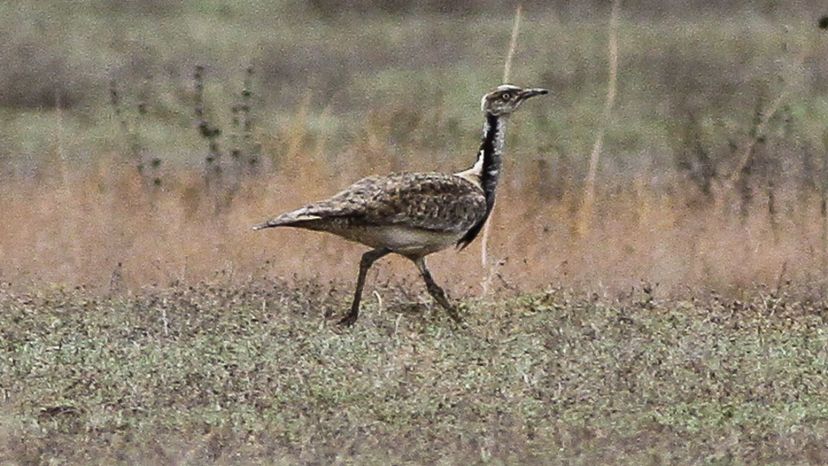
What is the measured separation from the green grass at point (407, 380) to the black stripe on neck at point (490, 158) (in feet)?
1.60

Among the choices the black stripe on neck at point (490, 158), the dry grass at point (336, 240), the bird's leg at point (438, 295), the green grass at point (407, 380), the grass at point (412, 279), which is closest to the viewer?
the green grass at point (407, 380)

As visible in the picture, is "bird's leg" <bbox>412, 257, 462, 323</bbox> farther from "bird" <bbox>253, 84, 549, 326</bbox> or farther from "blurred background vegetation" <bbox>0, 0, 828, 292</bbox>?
"blurred background vegetation" <bbox>0, 0, 828, 292</bbox>

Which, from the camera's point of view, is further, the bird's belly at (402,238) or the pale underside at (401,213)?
the bird's belly at (402,238)

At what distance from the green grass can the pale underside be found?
1.10 ft

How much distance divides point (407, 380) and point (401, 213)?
157 centimetres

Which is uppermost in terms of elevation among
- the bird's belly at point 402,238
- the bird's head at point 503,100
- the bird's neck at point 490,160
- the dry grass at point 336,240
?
the bird's head at point 503,100

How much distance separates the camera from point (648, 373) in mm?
8266

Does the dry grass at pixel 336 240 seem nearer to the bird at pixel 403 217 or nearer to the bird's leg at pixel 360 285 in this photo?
the bird at pixel 403 217

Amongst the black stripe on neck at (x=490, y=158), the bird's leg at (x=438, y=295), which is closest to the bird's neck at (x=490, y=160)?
the black stripe on neck at (x=490, y=158)

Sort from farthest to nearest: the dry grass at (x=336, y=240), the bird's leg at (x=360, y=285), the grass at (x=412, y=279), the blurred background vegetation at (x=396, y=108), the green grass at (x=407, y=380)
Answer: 1. the blurred background vegetation at (x=396, y=108)
2. the dry grass at (x=336, y=240)
3. the bird's leg at (x=360, y=285)
4. the grass at (x=412, y=279)
5. the green grass at (x=407, y=380)

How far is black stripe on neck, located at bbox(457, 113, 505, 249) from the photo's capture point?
10.1 meters

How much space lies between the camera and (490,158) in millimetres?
10156

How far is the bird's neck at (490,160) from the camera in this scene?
10.1 m

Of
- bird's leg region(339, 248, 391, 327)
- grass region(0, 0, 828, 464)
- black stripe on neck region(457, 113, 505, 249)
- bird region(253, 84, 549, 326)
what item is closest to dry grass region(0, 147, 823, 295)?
grass region(0, 0, 828, 464)
